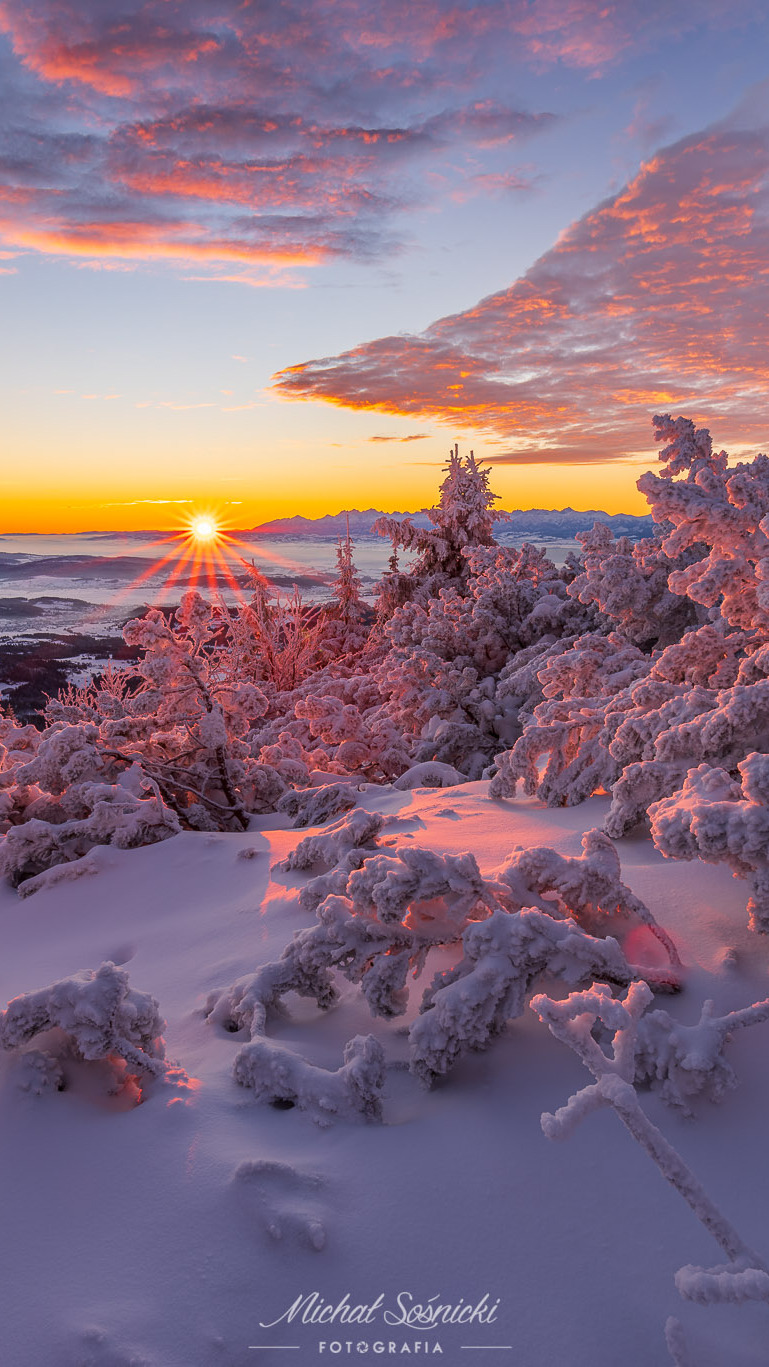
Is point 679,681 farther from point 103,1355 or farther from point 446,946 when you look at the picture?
point 103,1355

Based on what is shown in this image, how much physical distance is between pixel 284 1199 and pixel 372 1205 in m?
0.22

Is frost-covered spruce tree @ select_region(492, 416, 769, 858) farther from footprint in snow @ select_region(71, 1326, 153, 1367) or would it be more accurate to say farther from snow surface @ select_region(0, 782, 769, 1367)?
footprint in snow @ select_region(71, 1326, 153, 1367)

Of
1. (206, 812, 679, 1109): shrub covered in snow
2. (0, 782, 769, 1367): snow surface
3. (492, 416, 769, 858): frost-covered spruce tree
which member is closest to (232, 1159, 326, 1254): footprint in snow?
(0, 782, 769, 1367): snow surface

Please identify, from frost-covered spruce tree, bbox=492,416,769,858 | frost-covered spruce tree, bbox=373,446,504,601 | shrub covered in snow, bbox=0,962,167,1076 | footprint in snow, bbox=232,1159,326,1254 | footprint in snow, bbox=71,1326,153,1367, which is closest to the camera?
footprint in snow, bbox=71,1326,153,1367

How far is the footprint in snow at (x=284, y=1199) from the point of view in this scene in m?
1.74

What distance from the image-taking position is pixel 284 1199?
6.02ft

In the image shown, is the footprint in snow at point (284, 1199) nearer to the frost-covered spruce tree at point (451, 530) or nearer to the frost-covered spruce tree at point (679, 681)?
the frost-covered spruce tree at point (679, 681)

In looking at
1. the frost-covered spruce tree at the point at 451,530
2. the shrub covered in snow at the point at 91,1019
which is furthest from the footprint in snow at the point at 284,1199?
the frost-covered spruce tree at the point at 451,530

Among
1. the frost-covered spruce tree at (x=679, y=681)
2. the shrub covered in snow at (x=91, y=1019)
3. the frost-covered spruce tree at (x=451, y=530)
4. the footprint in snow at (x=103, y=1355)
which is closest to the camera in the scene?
the footprint in snow at (x=103, y=1355)

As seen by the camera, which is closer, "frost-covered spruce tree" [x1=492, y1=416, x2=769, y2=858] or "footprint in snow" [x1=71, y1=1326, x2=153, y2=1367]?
"footprint in snow" [x1=71, y1=1326, x2=153, y2=1367]

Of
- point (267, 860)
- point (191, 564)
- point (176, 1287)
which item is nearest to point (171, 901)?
point (267, 860)

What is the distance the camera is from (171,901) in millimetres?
4652

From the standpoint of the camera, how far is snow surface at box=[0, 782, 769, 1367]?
5.07ft

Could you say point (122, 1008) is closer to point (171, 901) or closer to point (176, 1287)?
point (176, 1287)
